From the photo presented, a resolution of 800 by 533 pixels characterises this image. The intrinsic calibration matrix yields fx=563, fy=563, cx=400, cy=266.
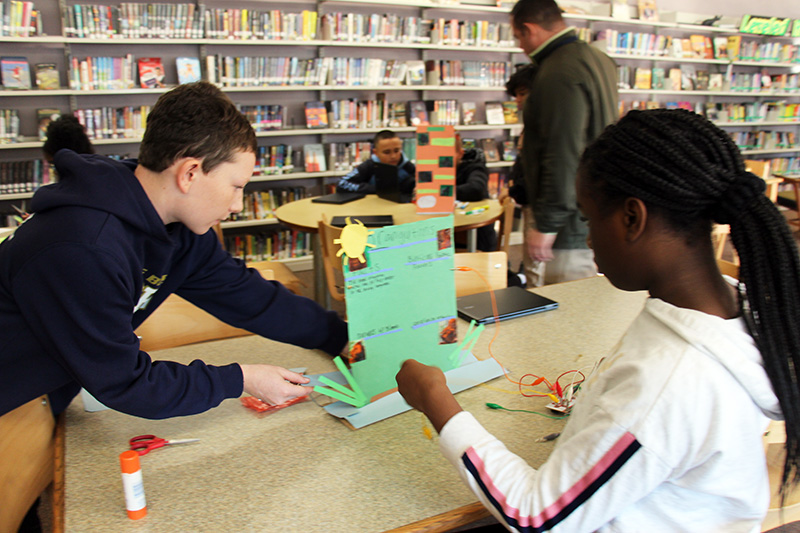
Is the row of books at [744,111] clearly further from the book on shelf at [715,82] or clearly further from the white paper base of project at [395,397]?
the white paper base of project at [395,397]

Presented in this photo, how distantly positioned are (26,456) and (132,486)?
0.37 metres

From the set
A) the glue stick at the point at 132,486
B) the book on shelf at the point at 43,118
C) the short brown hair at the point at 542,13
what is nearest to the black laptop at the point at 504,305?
the glue stick at the point at 132,486

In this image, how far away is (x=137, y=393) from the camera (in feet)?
3.04

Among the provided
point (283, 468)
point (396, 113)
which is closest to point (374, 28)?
point (396, 113)

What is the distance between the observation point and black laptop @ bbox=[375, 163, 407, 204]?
363 cm

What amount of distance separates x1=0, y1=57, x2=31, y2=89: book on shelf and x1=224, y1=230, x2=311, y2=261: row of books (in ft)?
5.88

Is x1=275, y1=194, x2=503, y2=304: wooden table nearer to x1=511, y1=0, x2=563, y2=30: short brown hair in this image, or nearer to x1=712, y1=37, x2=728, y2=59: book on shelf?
x1=511, y1=0, x2=563, y2=30: short brown hair

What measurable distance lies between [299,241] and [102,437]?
410 cm

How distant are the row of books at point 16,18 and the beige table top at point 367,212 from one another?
87.8 inches

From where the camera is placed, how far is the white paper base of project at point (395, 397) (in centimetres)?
109

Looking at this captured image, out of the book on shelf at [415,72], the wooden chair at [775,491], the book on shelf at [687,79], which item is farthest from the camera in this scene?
the book on shelf at [687,79]

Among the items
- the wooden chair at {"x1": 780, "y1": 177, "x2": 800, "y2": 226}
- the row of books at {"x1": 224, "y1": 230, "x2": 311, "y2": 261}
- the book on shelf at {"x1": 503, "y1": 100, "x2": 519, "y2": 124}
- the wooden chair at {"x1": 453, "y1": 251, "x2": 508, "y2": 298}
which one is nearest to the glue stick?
the wooden chair at {"x1": 453, "y1": 251, "x2": 508, "y2": 298}

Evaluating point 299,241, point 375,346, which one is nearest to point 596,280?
point 375,346

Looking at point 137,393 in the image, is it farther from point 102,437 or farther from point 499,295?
point 499,295
